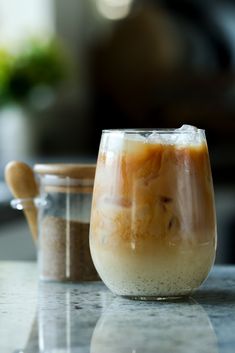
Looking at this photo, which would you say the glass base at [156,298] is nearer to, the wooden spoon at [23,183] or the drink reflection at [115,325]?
the drink reflection at [115,325]

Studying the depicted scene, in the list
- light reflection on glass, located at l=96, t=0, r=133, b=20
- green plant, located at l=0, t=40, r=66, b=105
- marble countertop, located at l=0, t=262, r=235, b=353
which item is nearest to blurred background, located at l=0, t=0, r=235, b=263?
light reflection on glass, located at l=96, t=0, r=133, b=20

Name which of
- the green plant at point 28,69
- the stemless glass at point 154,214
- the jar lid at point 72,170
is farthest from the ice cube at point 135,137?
the green plant at point 28,69

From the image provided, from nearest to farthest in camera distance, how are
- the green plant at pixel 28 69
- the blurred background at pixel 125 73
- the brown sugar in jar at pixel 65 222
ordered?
the brown sugar in jar at pixel 65 222 < the green plant at pixel 28 69 < the blurred background at pixel 125 73

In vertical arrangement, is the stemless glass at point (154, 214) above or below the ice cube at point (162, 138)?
below

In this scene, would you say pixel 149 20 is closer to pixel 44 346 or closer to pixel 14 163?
pixel 14 163

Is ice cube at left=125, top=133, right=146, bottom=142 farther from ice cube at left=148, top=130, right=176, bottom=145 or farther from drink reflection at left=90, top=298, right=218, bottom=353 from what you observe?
drink reflection at left=90, top=298, right=218, bottom=353

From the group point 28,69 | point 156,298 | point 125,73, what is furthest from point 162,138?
point 125,73
